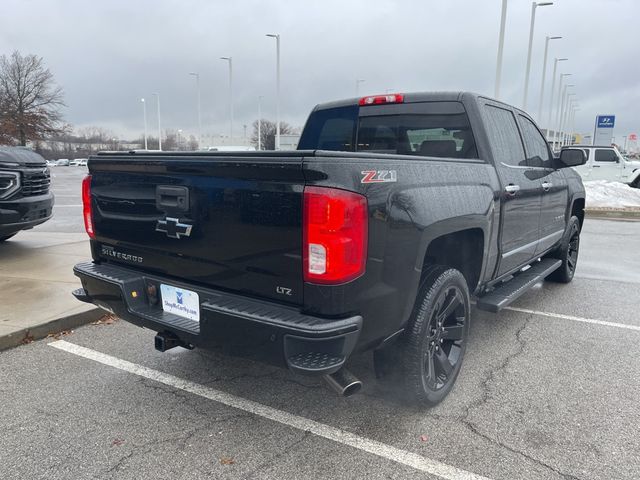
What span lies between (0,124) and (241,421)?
175 feet

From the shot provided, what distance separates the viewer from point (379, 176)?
95.8 inches

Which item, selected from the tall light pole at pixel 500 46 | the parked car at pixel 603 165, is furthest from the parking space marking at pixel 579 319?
the parked car at pixel 603 165

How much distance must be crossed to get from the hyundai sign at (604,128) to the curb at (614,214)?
786 inches

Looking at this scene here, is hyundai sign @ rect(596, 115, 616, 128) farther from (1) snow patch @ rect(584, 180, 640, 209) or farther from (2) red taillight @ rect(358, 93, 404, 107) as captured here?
(2) red taillight @ rect(358, 93, 404, 107)

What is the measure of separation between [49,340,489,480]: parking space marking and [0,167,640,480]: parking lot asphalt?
0.01 m

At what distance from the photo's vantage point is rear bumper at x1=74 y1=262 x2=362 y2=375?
228 cm

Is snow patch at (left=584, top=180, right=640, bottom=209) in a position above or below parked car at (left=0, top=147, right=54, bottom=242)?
below

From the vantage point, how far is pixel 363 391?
11.1 feet

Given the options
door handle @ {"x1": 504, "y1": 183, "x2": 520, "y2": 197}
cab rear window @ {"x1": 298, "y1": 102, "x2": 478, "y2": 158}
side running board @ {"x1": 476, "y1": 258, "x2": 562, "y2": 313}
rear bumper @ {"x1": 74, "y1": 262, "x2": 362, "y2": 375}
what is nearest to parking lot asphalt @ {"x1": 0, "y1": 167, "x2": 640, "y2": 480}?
side running board @ {"x1": 476, "y1": 258, "x2": 562, "y2": 313}

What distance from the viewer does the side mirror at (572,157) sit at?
486 cm

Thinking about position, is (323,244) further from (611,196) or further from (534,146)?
(611,196)

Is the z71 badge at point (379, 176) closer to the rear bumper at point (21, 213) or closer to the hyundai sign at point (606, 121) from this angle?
the rear bumper at point (21, 213)

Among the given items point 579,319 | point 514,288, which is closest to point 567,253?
point 579,319

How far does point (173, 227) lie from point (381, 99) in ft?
7.49
